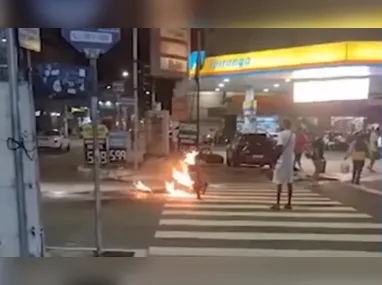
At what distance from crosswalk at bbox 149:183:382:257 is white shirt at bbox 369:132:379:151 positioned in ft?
11.8

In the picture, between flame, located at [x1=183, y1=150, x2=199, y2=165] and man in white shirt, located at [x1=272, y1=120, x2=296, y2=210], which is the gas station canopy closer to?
flame, located at [x1=183, y1=150, x2=199, y2=165]

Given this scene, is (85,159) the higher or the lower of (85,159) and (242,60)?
the lower

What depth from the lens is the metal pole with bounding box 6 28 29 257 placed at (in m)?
3.33

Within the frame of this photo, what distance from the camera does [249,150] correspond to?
39.8 ft

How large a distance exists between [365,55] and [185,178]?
177 inches

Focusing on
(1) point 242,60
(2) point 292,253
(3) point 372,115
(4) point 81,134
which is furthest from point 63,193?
(3) point 372,115

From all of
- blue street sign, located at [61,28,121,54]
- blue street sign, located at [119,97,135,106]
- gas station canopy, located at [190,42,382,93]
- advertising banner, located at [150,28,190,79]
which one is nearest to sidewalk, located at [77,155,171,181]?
blue street sign, located at [119,97,135,106]

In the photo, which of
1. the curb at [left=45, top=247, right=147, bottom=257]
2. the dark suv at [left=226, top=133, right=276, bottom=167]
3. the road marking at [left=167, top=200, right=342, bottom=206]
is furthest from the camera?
the dark suv at [left=226, top=133, right=276, bottom=167]

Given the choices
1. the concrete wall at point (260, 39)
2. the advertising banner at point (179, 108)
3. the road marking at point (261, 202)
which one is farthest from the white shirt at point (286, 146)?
the advertising banner at point (179, 108)

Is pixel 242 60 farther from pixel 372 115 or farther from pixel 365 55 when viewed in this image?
pixel 372 115

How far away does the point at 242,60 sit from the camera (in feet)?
39.9

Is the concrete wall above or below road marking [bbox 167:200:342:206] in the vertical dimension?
above

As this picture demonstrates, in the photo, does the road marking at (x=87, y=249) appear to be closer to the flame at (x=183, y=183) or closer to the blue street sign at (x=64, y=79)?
the blue street sign at (x=64, y=79)

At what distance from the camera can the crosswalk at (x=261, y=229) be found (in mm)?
4758
